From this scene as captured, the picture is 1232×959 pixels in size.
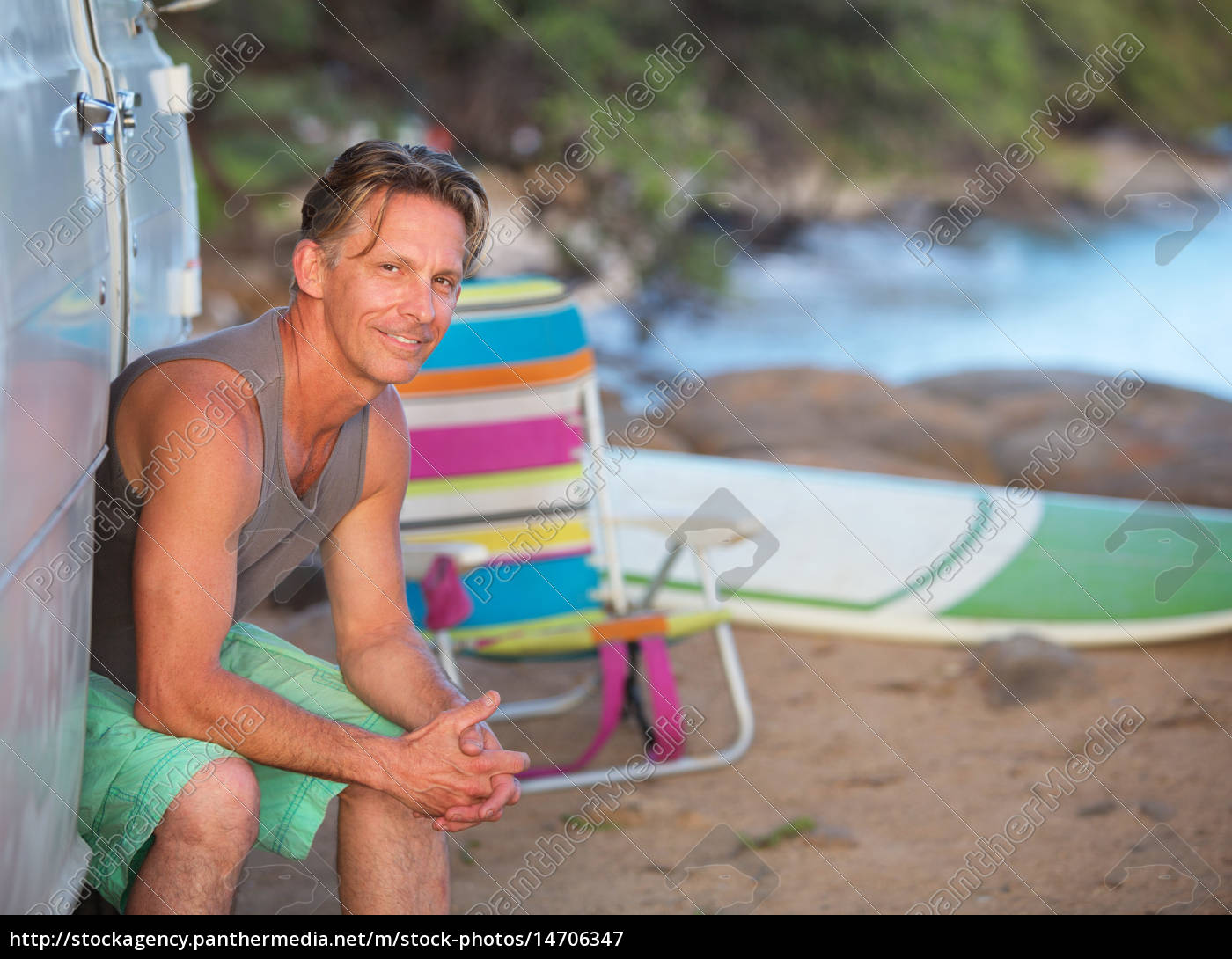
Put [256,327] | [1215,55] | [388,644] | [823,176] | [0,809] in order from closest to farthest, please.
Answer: [0,809]
[256,327]
[388,644]
[823,176]
[1215,55]

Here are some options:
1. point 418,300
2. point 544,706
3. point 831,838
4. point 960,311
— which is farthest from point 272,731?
point 960,311

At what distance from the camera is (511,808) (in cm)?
354

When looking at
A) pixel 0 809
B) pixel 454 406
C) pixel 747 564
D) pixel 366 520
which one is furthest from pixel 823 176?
pixel 0 809

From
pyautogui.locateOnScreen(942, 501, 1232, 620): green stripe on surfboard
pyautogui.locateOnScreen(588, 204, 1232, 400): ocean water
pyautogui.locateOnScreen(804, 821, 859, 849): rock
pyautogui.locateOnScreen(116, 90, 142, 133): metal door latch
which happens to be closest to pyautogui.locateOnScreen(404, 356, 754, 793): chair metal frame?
pyautogui.locateOnScreen(804, 821, 859, 849): rock

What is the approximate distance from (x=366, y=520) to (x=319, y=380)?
327 millimetres

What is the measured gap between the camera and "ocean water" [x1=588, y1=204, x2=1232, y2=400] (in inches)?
523

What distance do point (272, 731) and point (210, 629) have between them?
0.64 feet

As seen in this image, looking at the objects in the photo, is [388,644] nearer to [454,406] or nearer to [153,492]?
[153,492]

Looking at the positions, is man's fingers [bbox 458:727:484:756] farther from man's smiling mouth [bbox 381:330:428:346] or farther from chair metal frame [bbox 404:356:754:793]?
chair metal frame [bbox 404:356:754:793]

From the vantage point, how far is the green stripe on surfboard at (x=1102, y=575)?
4738 mm

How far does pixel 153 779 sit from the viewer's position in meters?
1.99

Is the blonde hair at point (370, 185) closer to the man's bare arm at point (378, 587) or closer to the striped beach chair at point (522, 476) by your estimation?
the man's bare arm at point (378, 587)

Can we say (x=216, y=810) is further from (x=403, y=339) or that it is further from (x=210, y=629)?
(x=403, y=339)

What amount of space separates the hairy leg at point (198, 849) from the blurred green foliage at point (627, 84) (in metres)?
7.36
